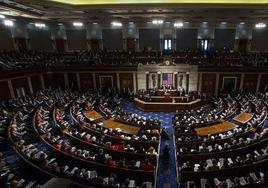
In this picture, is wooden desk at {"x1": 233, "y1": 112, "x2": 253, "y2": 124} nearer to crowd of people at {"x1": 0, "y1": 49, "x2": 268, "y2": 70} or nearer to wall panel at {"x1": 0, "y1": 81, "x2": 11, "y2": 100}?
crowd of people at {"x1": 0, "y1": 49, "x2": 268, "y2": 70}

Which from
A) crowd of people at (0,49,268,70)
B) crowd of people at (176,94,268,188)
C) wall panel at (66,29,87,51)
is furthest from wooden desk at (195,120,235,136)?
wall panel at (66,29,87,51)

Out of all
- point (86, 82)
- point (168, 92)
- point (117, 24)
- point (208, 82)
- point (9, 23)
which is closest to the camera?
point (168, 92)

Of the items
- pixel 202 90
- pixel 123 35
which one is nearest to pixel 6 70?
pixel 123 35

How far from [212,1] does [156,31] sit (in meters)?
16.9

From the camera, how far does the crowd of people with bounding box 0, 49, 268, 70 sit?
25.7 meters

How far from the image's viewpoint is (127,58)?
2902 centimetres

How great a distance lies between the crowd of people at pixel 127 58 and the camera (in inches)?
1011

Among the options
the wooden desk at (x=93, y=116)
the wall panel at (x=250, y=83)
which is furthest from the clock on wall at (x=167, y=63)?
the wooden desk at (x=93, y=116)

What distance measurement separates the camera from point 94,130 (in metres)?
15.1

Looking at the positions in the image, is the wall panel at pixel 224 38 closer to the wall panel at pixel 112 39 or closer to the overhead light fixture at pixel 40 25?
the wall panel at pixel 112 39

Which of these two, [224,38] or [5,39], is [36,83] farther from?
[224,38]

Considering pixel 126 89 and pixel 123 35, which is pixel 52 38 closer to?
pixel 123 35

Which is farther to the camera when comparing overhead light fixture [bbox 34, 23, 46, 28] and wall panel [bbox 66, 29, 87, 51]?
wall panel [bbox 66, 29, 87, 51]

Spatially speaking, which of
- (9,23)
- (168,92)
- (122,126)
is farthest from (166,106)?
(9,23)
